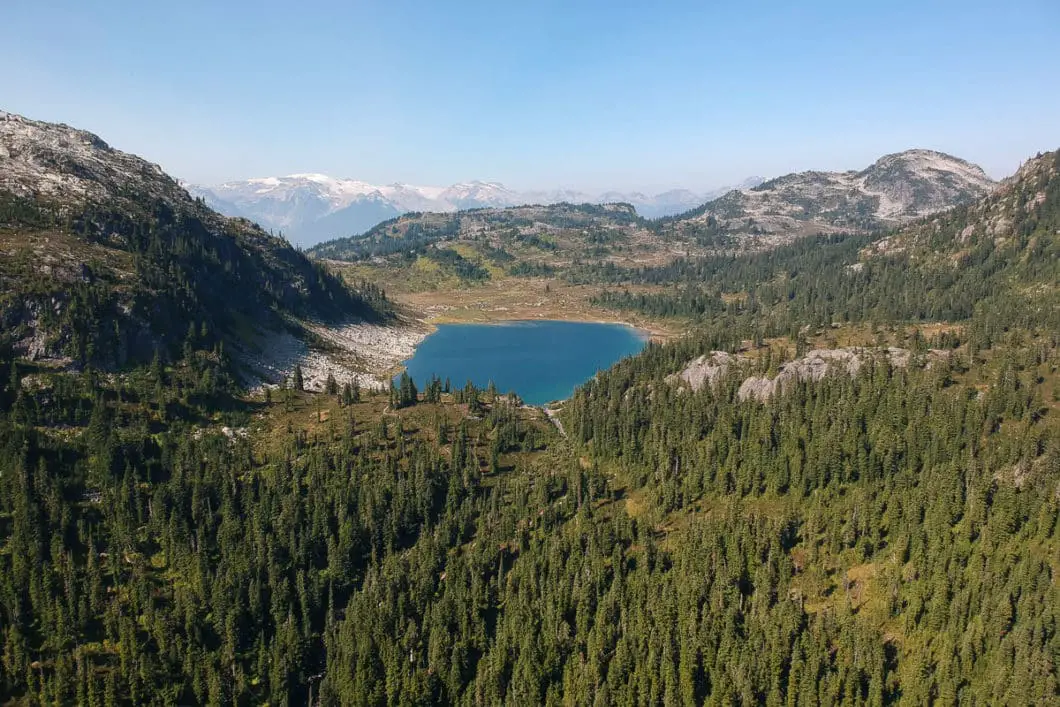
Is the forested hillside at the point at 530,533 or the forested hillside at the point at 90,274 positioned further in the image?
the forested hillside at the point at 90,274

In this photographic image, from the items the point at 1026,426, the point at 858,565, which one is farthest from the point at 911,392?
the point at 858,565

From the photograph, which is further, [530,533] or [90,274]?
[90,274]

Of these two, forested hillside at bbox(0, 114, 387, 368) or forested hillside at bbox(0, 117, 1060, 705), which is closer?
forested hillside at bbox(0, 117, 1060, 705)

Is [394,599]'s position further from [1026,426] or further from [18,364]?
[1026,426]

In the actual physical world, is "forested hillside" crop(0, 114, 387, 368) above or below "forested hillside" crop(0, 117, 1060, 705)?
above

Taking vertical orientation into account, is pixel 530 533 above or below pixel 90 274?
below

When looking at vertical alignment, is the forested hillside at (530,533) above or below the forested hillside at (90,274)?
below

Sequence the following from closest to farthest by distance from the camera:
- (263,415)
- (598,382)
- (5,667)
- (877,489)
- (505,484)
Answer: (5,667) < (877,489) < (505,484) < (263,415) < (598,382)

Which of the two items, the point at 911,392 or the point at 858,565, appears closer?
the point at 858,565
